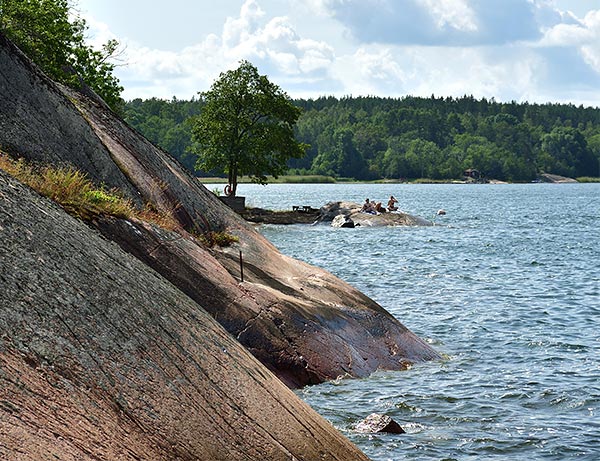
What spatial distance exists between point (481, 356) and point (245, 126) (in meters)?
54.6

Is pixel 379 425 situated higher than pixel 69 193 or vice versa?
pixel 69 193

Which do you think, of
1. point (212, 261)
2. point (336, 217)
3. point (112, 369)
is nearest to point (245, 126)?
point (336, 217)

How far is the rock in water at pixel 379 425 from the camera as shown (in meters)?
14.0

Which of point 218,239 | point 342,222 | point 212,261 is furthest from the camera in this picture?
point 342,222

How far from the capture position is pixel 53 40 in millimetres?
40406

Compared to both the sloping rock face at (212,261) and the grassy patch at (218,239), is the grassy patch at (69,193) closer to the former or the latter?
the sloping rock face at (212,261)

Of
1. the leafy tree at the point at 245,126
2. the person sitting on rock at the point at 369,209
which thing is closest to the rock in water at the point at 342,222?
the person sitting on rock at the point at 369,209

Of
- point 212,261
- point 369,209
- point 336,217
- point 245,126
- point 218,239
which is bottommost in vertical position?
point 336,217

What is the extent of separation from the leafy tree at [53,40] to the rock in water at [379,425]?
23.5 m

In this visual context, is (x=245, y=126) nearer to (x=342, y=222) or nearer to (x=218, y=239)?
(x=342, y=222)

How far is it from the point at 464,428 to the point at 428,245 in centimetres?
3657

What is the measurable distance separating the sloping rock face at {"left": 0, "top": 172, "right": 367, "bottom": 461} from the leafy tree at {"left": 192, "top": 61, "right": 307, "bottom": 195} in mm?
62055

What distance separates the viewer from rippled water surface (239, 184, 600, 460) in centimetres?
1416

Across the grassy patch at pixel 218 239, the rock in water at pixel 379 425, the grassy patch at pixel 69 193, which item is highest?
the grassy patch at pixel 69 193
